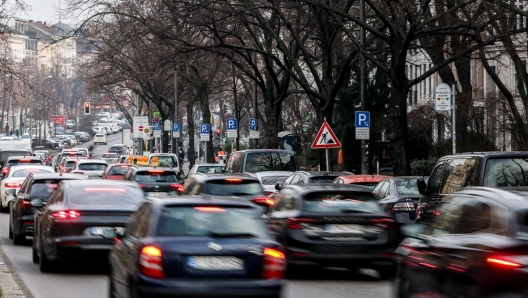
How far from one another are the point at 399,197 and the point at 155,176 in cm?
1196

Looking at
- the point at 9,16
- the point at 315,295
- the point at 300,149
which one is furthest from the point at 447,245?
the point at 300,149

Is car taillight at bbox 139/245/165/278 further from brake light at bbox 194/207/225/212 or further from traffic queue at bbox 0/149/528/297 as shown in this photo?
brake light at bbox 194/207/225/212

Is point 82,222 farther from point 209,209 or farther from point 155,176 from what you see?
point 155,176

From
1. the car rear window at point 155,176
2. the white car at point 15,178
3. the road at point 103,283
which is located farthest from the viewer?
the white car at point 15,178

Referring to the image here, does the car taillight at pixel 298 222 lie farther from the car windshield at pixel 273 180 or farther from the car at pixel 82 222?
the car windshield at pixel 273 180

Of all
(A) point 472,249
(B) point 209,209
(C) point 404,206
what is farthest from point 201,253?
(C) point 404,206

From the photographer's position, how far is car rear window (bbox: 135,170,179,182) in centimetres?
3045

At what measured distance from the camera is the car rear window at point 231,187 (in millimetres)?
20125

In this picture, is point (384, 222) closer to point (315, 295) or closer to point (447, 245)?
point (315, 295)

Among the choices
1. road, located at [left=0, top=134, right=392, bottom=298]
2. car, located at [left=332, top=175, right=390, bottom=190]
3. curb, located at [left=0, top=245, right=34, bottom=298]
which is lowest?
road, located at [left=0, top=134, right=392, bottom=298]

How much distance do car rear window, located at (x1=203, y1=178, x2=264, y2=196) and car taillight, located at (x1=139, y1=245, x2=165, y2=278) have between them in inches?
389

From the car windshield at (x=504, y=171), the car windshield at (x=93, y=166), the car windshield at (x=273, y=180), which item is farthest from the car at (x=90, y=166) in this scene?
the car windshield at (x=504, y=171)

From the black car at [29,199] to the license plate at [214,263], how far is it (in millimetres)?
11498

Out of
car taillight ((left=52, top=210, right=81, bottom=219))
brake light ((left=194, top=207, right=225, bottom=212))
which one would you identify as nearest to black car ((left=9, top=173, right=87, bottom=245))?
car taillight ((left=52, top=210, right=81, bottom=219))
